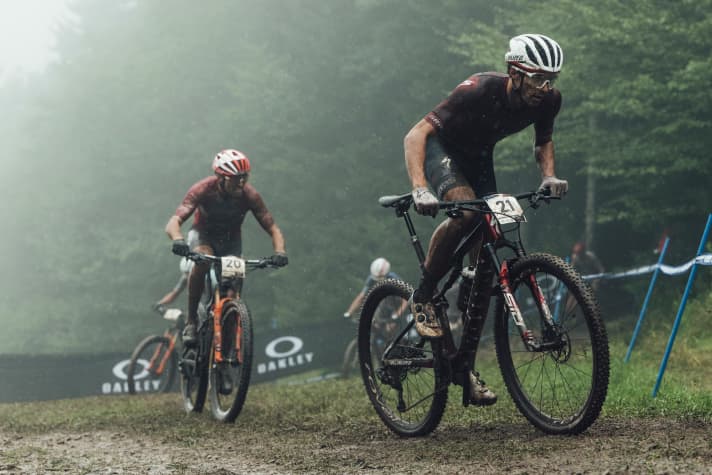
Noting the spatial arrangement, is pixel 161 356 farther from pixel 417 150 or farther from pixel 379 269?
pixel 417 150

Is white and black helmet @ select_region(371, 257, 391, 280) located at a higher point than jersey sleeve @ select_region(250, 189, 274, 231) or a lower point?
higher

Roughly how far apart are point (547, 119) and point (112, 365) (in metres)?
12.9

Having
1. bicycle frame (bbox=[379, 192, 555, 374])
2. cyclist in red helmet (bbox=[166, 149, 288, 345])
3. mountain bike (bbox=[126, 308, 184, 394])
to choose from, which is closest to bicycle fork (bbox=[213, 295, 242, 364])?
cyclist in red helmet (bbox=[166, 149, 288, 345])

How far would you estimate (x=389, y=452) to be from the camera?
16.6 feet

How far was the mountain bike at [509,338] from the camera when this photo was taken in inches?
179

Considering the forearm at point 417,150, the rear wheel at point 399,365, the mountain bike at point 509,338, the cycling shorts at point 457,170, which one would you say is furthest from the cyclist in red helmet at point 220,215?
the forearm at point 417,150

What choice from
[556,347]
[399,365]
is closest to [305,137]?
[399,365]

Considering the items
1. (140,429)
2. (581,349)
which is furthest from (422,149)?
(140,429)

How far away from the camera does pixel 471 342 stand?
205 inches

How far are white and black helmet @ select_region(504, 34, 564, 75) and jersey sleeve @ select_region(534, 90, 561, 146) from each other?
0.31 m

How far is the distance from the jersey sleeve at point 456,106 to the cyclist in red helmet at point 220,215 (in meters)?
3.15

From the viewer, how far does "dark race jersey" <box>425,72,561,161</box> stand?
5.12m

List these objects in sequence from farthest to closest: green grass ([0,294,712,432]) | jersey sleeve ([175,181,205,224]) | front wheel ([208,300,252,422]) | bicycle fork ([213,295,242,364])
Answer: jersey sleeve ([175,181,205,224]), bicycle fork ([213,295,242,364]), front wheel ([208,300,252,422]), green grass ([0,294,712,432])

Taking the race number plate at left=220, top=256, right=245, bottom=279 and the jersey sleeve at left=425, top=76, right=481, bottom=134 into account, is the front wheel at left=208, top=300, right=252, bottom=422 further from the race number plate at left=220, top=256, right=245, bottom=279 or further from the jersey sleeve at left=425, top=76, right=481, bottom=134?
the jersey sleeve at left=425, top=76, right=481, bottom=134
